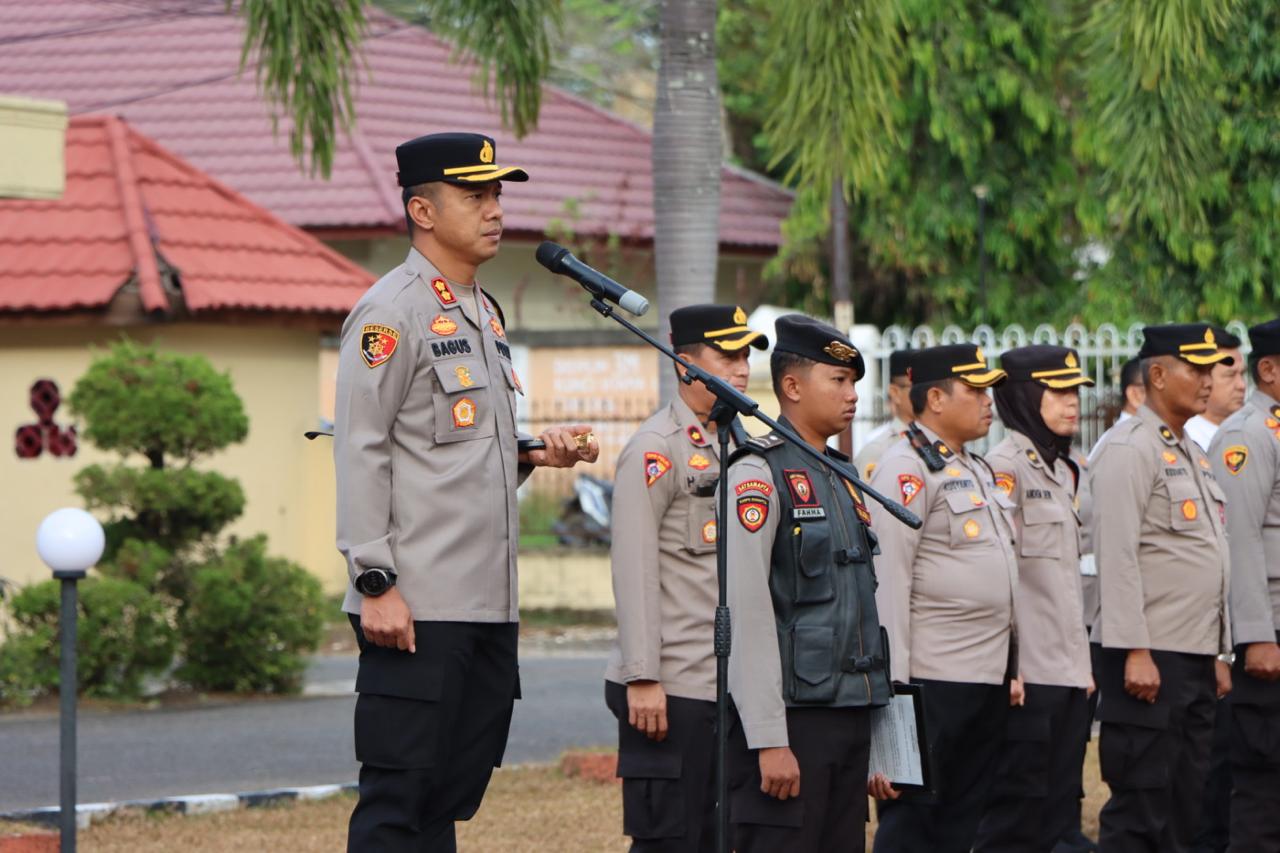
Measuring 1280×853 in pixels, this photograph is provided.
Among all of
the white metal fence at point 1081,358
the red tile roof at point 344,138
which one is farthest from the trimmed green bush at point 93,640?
the red tile roof at point 344,138

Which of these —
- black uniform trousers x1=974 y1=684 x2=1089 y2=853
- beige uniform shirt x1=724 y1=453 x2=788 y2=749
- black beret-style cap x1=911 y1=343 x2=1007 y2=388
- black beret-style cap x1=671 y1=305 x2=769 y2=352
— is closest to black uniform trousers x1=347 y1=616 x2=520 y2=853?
beige uniform shirt x1=724 y1=453 x2=788 y2=749

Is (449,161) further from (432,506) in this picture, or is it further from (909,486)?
(909,486)

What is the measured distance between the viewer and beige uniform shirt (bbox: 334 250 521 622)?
179 inches

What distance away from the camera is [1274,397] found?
771 cm

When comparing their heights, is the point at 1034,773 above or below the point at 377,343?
below

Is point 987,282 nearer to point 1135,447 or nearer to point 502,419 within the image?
point 1135,447

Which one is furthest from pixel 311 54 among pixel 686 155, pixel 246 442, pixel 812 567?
pixel 246 442

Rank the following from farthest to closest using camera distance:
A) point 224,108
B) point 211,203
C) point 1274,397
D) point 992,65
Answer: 1. point 224,108
2. point 992,65
3. point 211,203
4. point 1274,397

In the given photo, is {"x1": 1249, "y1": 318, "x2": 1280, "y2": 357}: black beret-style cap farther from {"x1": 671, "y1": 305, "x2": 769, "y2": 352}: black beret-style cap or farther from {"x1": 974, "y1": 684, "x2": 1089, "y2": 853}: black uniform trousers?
{"x1": 671, "y1": 305, "x2": 769, "y2": 352}: black beret-style cap

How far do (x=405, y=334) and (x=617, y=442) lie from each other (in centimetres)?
1300

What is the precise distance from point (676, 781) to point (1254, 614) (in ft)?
8.40

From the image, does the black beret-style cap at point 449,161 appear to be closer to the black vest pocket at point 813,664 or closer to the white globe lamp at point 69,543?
the black vest pocket at point 813,664

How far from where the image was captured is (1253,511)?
735 cm

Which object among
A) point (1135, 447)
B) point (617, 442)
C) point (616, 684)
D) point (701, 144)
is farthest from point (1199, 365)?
point (617, 442)
